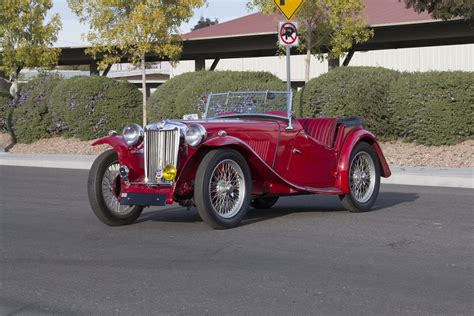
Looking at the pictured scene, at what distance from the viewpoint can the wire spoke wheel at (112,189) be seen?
9.50 m

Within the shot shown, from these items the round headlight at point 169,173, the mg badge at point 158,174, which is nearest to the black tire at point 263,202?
the mg badge at point 158,174

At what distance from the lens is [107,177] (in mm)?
9547

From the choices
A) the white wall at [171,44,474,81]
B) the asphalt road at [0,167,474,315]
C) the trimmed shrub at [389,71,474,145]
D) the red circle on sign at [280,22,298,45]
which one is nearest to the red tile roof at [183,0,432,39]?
the white wall at [171,44,474,81]

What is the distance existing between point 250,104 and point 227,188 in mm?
1883

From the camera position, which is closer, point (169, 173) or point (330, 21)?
point (169, 173)

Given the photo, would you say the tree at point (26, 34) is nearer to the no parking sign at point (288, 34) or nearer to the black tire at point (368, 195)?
the no parking sign at point (288, 34)

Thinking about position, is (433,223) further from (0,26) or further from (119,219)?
(0,26)

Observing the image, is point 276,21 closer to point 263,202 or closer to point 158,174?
point 263,202

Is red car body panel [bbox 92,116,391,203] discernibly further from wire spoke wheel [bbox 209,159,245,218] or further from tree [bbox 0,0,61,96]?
tree [bbox 0,0,61,96]

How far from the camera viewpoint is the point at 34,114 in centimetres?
2711

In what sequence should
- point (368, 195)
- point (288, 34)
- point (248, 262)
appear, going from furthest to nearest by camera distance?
point (288, 34) < point (368, 195) < point (248, 262)

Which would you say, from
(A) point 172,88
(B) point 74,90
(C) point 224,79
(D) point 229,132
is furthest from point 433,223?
(B) point 74,90

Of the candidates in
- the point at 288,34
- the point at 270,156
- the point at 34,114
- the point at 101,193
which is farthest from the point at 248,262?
the point at 34,114

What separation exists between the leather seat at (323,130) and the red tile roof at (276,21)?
21531 millimetres
